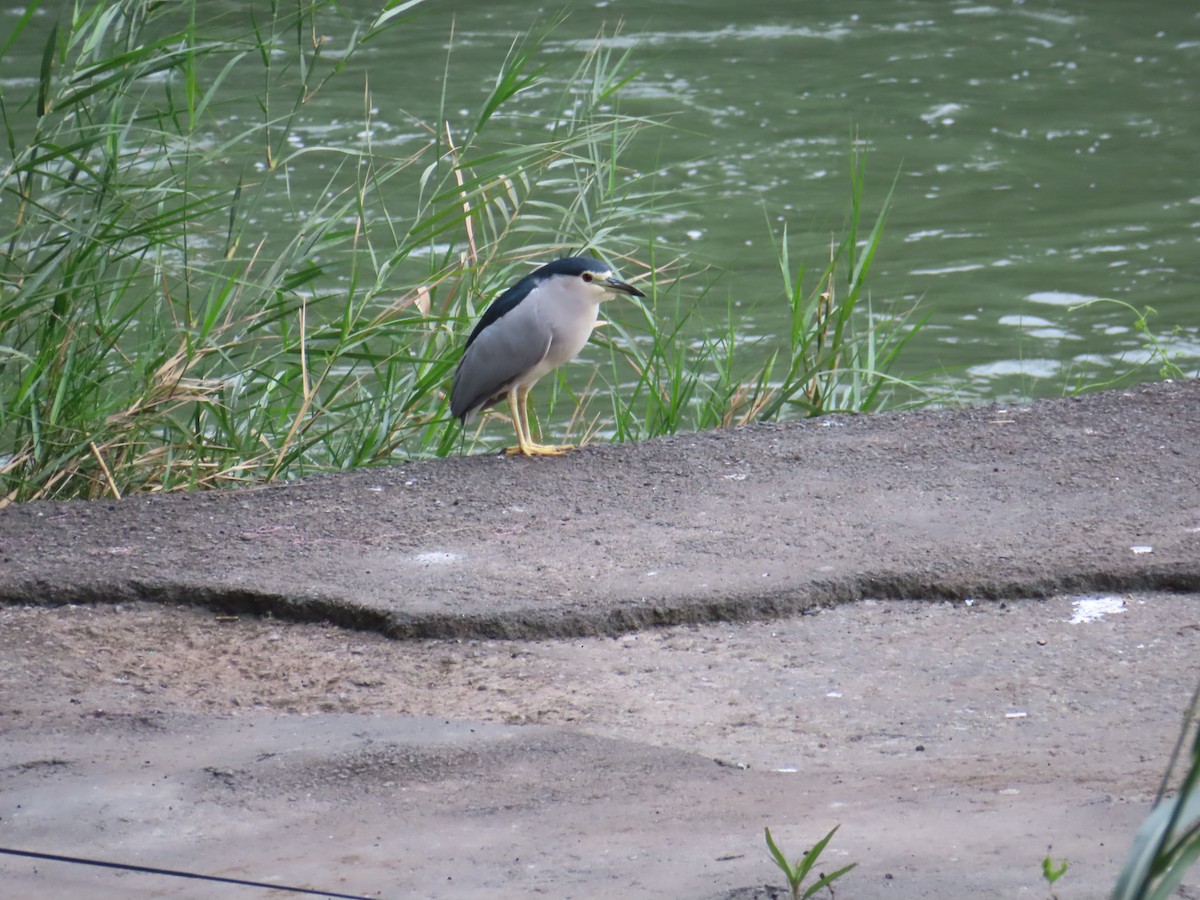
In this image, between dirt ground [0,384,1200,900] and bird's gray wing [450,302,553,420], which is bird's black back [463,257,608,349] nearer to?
bird's gray wing [450,302,553,420]

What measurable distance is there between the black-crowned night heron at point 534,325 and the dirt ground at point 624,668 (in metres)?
0.38

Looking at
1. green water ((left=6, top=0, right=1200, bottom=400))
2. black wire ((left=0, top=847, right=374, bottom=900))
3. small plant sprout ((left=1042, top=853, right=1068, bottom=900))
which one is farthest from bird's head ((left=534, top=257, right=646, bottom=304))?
small plant sprout ((left=1042, top=853, right=1068, bottom=900))

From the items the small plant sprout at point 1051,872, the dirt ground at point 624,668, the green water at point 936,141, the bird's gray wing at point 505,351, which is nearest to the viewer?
the small plant sprout at point 1051,872

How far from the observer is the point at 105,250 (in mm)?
4148

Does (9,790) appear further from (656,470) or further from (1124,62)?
(1124,62)

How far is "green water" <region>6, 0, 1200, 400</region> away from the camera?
25.3 feet

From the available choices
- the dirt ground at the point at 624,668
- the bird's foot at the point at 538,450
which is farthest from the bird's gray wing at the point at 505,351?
the dirt ground at the point at 624,668

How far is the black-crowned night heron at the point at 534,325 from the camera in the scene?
4.32 metres

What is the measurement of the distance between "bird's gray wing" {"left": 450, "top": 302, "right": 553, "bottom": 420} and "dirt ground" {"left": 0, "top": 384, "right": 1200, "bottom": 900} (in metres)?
0.37

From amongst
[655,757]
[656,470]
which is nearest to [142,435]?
[656,470]

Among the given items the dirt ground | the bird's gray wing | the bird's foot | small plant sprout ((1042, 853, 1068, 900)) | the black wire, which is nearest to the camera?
small plant sprout ((1042, 853, 1068, 900))

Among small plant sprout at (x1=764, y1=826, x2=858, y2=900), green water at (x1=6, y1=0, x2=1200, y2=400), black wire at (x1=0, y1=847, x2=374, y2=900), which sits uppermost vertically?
small plant sprout at (x1=764, y1=826, x2=858, y2=900)

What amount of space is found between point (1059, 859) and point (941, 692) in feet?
2.14

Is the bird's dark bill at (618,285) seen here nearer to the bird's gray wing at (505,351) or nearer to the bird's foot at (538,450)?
the bird's gray wing at (505,351)
